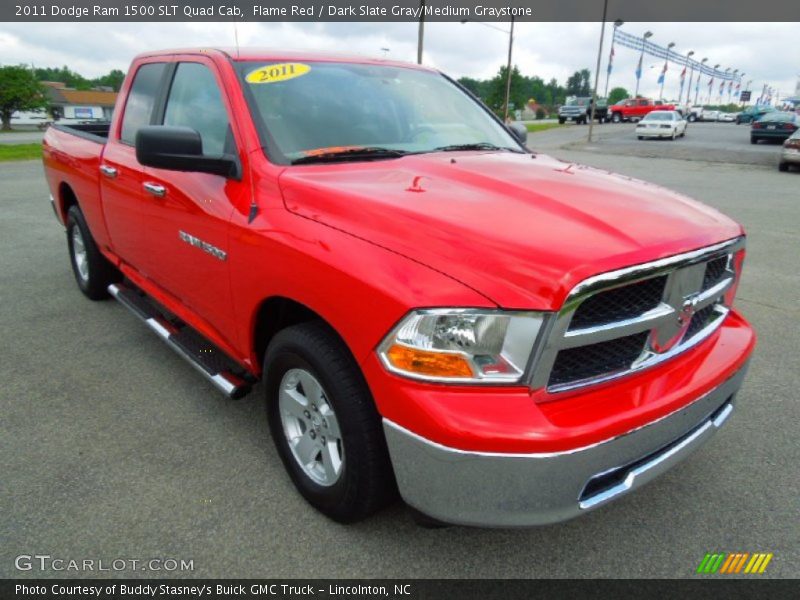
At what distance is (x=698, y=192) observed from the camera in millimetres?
12578

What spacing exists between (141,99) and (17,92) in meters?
65.0

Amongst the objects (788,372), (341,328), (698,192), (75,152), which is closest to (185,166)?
(341,328)

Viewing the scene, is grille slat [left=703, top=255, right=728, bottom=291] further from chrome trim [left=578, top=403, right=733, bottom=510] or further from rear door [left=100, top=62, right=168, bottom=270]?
rear door [left=100, top=62, right=168, bottom=270]

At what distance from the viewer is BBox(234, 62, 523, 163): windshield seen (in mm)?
2658

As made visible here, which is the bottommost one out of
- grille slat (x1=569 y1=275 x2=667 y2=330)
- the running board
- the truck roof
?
the running board

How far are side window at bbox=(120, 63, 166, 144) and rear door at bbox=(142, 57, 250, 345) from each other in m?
0.26

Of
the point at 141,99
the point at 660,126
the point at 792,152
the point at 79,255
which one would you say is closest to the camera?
the point at 141,99

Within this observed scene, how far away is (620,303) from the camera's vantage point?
1.85m

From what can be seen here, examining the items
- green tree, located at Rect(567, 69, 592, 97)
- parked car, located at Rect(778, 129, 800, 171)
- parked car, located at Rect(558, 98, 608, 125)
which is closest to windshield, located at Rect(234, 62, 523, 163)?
parked car, located at Rect(778, 129, 800, 171)

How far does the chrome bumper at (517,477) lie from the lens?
1.68 m

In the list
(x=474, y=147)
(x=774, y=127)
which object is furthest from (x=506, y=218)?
(x=774, y=127)

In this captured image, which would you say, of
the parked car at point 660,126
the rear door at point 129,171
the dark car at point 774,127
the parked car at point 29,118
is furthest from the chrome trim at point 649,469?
the parked car at point 29,118

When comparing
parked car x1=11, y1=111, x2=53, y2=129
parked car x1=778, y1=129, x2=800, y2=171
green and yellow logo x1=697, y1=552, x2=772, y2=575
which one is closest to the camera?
green and yellow logo x1=697, y1=552, x2=772, y2=575

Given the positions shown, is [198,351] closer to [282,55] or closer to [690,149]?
[282,55]
